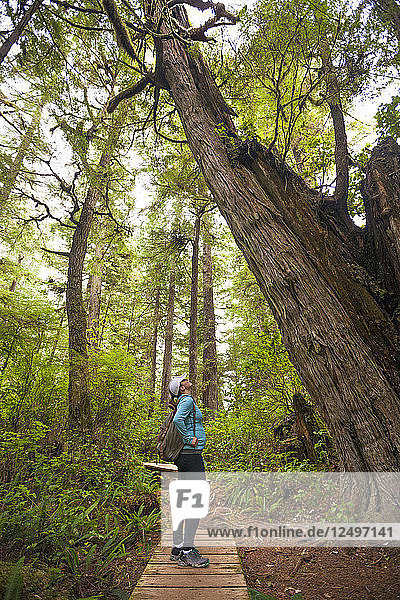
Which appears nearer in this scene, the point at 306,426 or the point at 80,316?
the point at 306,426

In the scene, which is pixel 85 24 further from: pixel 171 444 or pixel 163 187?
pixel 171 444

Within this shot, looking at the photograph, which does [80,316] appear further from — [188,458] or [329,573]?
[329,573]

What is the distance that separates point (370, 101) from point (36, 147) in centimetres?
710

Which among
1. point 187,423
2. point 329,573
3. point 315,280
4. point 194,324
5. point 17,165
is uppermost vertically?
point 17,165

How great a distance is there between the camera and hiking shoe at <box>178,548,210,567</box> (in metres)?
3.75

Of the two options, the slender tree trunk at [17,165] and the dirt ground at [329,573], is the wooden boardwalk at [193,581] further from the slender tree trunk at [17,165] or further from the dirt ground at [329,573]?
the slender tree trunk at [17,165]

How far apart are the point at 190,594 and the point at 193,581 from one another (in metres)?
0.30

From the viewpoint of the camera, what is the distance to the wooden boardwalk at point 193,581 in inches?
Result: 121

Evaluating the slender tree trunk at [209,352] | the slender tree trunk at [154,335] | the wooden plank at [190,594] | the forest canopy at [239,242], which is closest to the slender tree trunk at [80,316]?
the forest canopy at [239,242]

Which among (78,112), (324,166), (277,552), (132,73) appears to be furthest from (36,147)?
(277,552)

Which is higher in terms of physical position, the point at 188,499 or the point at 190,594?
the point at 188,499

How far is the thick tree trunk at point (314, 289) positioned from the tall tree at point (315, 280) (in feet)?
0.03

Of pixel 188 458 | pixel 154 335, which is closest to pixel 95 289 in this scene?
pixel 154 335

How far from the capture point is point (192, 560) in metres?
3.78
